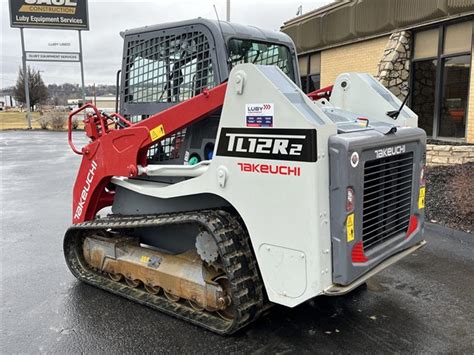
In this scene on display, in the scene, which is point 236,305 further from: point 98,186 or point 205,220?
point 98,186

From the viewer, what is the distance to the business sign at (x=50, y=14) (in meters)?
26.2

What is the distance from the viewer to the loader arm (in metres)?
3.60

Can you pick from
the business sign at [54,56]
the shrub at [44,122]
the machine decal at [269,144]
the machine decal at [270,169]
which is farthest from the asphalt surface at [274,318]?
the shrub at [44,122]

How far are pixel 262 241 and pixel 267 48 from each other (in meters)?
2.10

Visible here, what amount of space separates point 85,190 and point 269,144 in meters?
2.31

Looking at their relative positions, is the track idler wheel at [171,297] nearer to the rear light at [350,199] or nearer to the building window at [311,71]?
the rear light at [350,199]

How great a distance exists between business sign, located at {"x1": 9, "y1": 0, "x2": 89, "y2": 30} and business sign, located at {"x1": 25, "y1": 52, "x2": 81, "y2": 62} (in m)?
1.44

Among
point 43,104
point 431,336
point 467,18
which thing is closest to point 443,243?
point 431,336

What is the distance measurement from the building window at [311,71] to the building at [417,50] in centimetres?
87

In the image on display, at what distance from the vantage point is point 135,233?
461 centimetres

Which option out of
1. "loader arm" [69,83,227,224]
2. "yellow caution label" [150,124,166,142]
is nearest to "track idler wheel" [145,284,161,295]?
"loader arm" [69,83,227,224]

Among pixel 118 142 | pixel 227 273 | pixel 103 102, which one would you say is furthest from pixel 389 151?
pixel 103 102

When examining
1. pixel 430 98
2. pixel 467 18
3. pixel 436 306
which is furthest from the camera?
pixel 430 98

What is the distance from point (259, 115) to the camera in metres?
3.07
